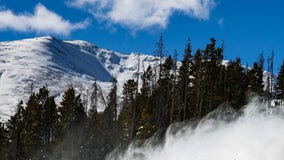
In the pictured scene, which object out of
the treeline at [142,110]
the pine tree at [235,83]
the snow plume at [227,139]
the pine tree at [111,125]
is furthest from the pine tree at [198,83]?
the snow plume at [227,139]

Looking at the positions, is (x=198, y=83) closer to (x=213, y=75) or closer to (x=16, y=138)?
(x=213, y=75)

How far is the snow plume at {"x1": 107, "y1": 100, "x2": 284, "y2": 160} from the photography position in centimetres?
2011

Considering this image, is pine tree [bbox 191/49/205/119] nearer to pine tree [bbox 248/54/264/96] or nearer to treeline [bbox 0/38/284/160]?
treeline [bbox 0/38/284/160]

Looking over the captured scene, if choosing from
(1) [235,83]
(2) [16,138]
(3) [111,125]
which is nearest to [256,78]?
(1) [235,83]

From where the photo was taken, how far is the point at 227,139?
22500 millimetres

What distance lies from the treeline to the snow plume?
1786 centimetres

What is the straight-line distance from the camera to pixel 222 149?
21.8m

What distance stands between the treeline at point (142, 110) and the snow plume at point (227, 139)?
17.9 meters

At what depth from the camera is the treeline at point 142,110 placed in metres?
48.9

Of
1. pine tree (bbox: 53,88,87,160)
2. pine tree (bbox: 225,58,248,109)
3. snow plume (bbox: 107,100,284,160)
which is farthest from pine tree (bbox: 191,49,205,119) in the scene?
snow plume (bbox: 107,100,284,160)

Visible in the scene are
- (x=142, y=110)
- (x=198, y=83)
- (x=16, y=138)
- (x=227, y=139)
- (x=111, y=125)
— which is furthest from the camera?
(x=111, y=125)

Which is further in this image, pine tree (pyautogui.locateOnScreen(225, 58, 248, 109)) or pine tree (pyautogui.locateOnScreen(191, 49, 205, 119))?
pine tree (pyautogui.locateOnScreen(225, 58, 248, 109))

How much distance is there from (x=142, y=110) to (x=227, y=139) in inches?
1203

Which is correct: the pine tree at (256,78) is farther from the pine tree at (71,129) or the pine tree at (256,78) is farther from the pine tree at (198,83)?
the pine tree at (71,129)
